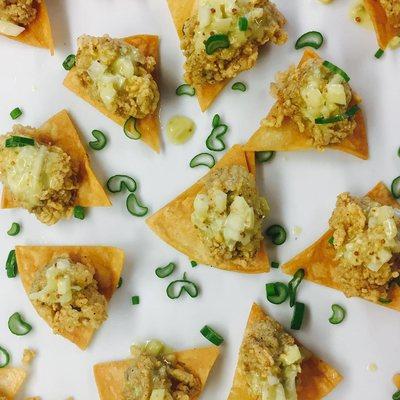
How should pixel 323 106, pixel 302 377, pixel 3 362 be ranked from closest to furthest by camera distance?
pixel 323 106, pixel 302 377, pixel 3 362

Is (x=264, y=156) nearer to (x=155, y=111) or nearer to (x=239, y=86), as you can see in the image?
(x=239, y=86)

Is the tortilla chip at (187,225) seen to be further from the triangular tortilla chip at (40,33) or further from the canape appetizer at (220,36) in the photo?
the triangular tortilla chip at (40,33)

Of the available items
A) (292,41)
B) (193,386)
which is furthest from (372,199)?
(193,386)

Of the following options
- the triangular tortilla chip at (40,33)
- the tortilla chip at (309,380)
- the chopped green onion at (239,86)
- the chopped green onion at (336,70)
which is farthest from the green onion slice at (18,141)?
the chopped green onion at (336,70)

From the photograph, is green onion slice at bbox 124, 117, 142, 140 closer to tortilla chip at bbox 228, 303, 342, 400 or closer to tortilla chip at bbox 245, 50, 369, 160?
tortilla chip at bbox 245, 50, 369, 160

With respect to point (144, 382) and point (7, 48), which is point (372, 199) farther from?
point (7, 48)
